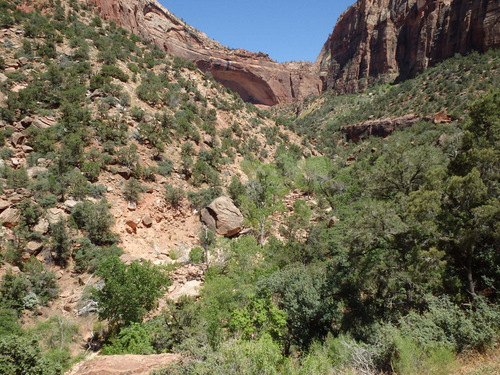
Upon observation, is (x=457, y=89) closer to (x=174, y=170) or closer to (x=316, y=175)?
(x=316, y=175)

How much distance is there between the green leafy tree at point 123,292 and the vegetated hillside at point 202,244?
0.19 feet

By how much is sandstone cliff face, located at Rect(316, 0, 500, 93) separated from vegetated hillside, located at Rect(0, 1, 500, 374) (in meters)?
39.4

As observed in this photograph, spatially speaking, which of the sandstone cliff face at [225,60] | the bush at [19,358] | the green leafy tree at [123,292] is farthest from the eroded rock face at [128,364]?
the sandstone cliff face at [225,60]

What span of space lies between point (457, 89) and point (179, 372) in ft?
159

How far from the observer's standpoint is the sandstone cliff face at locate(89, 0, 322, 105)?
5354cm

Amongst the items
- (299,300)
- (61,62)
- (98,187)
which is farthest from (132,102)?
(299,300)

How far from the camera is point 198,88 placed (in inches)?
1287

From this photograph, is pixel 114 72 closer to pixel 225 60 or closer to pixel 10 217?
pixel 10 217

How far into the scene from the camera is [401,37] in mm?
62562

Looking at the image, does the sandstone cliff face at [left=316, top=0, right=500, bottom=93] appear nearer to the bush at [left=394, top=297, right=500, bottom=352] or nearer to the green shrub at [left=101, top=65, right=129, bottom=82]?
the bush at [left=394, top=297, right=500, bottom=352]

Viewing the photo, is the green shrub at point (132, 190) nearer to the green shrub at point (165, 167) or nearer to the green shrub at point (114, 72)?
the green shrub at point (165, 167)

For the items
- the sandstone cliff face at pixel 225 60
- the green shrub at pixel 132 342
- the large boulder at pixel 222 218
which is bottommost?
the green shrub at pixel 132 342

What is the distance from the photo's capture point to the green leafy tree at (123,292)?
9.41 m

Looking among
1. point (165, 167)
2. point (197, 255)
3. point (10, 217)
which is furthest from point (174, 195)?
point (10, 217)
